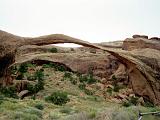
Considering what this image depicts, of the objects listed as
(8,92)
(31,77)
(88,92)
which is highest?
(31,77)

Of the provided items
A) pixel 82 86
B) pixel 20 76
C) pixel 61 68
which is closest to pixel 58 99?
pixel 82 86

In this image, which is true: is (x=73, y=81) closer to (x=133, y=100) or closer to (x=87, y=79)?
(x=87, y=79)

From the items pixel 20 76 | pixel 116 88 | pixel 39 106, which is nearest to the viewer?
pixel 39 106

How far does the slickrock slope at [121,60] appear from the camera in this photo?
19.8 metres

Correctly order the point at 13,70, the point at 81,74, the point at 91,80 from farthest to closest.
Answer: the point at 81,74
the point at 13,70
the point at 91,80

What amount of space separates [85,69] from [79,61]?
972 millimetres

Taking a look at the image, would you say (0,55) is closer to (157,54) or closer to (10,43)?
(10,43)

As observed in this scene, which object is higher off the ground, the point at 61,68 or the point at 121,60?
the point at 121,60

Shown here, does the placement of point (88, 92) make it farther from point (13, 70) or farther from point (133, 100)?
point (13, 70)

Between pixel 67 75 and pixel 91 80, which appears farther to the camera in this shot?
pixel 67 75

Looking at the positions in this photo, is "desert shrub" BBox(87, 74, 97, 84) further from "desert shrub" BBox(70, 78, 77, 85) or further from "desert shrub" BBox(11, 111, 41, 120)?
"desert shrub" BBox(11, 111, 41, 120)

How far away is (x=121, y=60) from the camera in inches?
929

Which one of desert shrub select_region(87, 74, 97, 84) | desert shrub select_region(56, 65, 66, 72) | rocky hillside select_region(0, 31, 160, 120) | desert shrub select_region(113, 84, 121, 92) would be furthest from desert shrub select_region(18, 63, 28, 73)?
desert shrub select_region(113, 84, 121, 92)

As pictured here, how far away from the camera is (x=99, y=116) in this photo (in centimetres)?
1281
